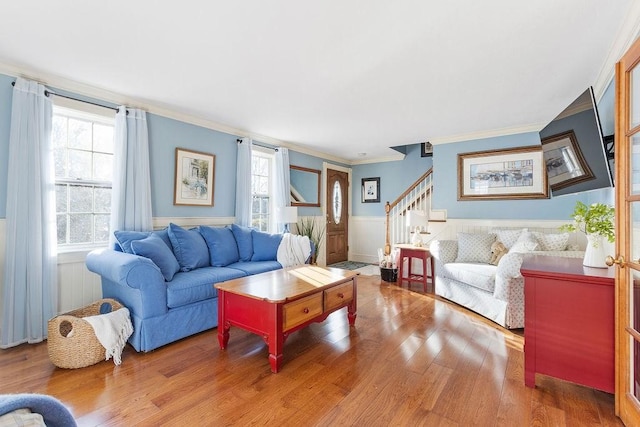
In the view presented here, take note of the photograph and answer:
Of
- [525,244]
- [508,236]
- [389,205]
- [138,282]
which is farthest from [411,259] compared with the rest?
[138,282]

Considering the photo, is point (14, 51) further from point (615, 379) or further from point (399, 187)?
point (399, 187)

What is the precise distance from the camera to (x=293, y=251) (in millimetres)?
3846

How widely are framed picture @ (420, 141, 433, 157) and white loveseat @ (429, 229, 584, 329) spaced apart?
231cm

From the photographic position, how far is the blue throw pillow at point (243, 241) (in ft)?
12.1

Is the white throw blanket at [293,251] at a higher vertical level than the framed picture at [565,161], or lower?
lower

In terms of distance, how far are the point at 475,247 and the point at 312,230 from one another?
280cm

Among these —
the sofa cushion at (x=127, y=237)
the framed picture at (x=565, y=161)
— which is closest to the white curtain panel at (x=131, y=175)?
the sofa cushion at (x=127, y=237)

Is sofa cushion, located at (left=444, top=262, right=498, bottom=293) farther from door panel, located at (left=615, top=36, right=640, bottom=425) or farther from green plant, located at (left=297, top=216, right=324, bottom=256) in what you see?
green plant, located at (left=297, top=216, right=324, bottom=256)

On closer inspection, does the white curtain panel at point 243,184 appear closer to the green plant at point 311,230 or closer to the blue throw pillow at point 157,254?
the green plant at point 311,230

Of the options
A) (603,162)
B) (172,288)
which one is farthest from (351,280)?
(603,162)

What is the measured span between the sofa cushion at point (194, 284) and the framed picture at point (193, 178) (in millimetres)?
1081

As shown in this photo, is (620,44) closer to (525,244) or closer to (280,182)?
(525,244)

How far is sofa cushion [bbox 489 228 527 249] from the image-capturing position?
366 cm

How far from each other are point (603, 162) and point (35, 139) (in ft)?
14.4
